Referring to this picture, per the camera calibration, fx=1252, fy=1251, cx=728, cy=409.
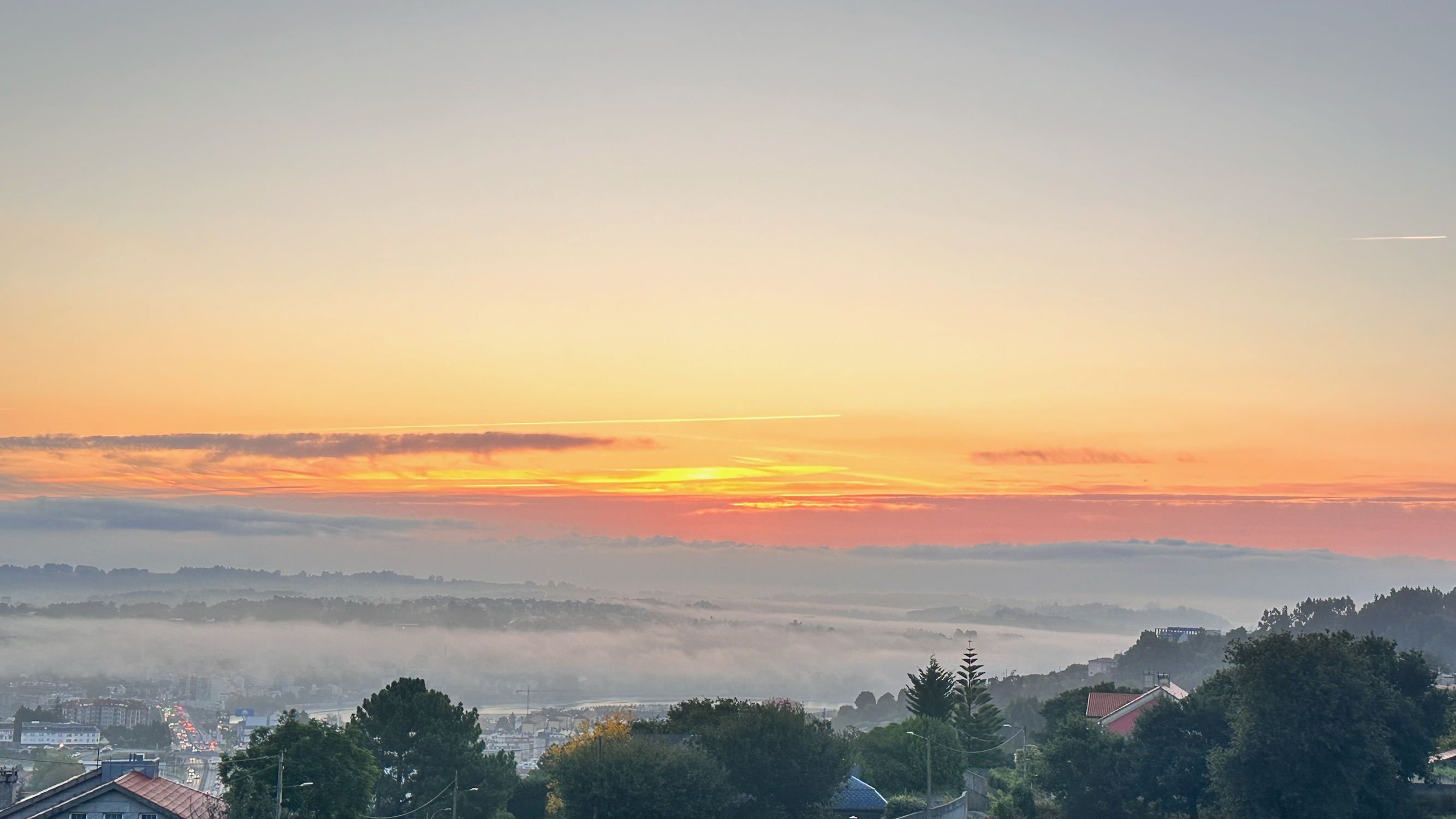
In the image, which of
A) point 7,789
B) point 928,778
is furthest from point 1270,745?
point 7,789

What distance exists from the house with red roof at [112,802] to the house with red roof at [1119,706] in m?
50.8

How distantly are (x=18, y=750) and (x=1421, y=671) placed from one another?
183m

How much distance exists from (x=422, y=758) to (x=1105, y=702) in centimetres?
4568

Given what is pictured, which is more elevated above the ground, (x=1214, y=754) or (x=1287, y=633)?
(x=1287, y=633)

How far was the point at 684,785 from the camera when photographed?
50906 mm

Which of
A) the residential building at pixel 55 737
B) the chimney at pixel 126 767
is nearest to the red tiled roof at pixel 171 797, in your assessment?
the chimney at pixel 126 767

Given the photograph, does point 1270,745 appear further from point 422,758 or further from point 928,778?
point 422,758

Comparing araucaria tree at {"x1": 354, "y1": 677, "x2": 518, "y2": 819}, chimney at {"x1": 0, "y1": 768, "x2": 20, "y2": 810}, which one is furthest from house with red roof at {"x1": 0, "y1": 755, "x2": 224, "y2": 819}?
araucaria tree at {"x1": 354, "y1": 677, "x2": 518, "y2": 819}

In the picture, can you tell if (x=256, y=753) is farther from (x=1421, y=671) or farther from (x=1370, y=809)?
(x=1421, y=671)

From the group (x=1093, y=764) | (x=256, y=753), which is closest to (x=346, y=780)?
(x=256, y=753)

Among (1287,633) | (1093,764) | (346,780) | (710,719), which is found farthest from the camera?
(710,719)

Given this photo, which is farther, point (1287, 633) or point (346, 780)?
point (1287, 633)

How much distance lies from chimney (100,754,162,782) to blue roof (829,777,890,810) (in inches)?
1153

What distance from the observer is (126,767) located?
1852 inches
